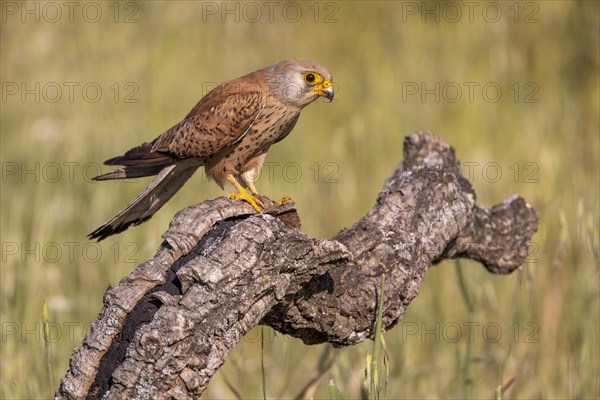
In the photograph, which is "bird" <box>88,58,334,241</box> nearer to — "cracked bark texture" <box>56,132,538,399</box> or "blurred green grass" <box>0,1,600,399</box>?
"blurred green grass" <box>0,1,600,399</box>

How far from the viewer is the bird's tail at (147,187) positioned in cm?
396

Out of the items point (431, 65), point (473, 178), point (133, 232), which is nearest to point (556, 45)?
point (431, 65)

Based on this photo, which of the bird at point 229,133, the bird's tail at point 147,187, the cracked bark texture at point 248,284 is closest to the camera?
the cracked bark texture at point 248,284

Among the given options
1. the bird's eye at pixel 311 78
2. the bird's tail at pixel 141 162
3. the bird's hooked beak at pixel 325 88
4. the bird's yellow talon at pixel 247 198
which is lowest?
the bird's yellow talon at pixel 247 198

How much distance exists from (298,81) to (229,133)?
44cm

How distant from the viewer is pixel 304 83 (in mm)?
4598

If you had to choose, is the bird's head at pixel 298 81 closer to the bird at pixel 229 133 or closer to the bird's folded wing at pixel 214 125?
the bird at pixel 229 133

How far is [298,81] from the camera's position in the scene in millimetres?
4582

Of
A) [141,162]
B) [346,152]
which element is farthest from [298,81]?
[346,152]

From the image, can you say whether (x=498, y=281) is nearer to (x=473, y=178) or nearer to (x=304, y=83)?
(x=473, y=178)

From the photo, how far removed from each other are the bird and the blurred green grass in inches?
11.2

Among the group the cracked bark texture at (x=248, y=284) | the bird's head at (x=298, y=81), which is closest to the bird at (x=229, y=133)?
the bird's head at (x=298, y=81)

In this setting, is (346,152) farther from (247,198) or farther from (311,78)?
(247,198)

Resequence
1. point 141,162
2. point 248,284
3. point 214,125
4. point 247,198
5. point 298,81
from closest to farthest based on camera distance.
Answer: point 248,284, point 247,198, point 141,162, point 214,125, point 298,81
